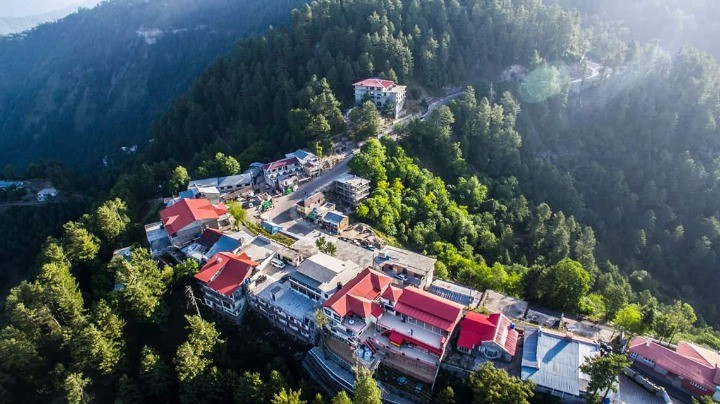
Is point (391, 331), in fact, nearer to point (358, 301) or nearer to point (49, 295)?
point (358, 301)

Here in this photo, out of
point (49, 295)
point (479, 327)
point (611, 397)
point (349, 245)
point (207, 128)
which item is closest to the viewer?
point (611, 397)

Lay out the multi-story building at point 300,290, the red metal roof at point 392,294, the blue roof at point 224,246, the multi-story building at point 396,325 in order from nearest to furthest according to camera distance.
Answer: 1. the multi-story building at point 396,325
2. the red metal roof at point 392,294
3. the multi-story building at point 300,290
4. the blue roof at point 224,246

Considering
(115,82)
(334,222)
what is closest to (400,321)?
(334,222)

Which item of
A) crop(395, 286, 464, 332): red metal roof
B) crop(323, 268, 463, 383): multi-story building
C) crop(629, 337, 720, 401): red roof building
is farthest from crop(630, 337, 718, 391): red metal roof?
crop(395, 286, 464, 332): red metal roof

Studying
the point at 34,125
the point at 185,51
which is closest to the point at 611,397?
the point at 185,51

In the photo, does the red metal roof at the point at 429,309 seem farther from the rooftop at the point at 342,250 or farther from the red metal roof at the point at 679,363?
the red metal roof at the point at 679,363

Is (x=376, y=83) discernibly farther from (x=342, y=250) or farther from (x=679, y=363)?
(x=679, y=363)

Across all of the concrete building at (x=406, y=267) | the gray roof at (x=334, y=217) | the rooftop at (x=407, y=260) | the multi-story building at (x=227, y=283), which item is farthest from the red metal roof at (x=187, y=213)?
the concrete building at (x=406, y=267)
